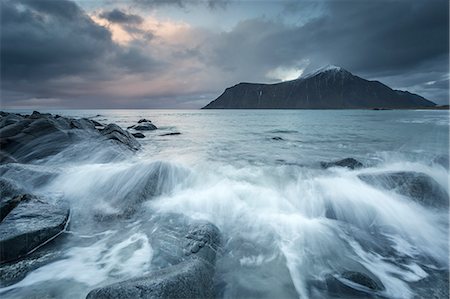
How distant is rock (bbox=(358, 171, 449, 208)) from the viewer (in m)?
7.04

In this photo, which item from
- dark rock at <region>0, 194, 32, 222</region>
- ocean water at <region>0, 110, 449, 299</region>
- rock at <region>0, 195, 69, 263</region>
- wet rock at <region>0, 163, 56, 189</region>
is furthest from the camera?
wet rock at <region>0, 163, 56, 189</region>

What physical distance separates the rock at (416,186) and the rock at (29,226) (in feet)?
30.4

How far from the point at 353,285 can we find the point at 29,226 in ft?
20.1

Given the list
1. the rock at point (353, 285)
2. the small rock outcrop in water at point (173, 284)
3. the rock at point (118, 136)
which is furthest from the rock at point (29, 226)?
the rock at point (118, 136)

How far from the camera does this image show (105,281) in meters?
4.21

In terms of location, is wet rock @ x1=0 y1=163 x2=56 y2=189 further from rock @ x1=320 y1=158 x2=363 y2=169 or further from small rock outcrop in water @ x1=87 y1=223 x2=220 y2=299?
rock @ x1=320 y1=158 x2=363 y2=169

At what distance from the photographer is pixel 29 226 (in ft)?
15.6

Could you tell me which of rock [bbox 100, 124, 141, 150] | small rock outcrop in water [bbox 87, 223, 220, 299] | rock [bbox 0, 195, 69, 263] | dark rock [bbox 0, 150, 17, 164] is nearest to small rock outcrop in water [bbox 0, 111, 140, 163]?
dark rock [bbox 0, 150, 17, 164]

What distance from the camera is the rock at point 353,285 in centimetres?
393

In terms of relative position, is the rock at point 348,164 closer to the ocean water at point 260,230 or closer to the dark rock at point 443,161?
the ocean water at point 260,230

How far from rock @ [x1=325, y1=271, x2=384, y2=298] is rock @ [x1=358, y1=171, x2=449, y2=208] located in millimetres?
4288

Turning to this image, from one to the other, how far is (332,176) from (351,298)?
20.0ft

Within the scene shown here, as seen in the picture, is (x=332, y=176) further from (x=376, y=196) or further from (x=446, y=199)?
(x=446, y=199)

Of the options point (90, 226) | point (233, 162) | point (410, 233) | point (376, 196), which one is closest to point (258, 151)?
point (233, 162)
